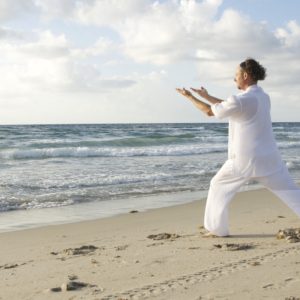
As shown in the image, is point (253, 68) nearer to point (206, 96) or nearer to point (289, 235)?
point (206, 96)

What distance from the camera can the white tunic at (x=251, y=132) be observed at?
5.08m

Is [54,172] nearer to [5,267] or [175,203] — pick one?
[175,203]

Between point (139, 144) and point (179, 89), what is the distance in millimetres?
27759

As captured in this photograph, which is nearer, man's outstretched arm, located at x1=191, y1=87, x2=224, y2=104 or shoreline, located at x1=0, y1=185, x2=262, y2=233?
man's outstretched arm, located at x1=191, y1=87, x2=224, y2=104

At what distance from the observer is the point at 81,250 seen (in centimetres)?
534

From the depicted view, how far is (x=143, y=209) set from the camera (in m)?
8.74

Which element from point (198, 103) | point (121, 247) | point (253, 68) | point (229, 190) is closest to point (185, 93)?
point (198, 103)

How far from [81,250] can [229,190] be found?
5.32 ft

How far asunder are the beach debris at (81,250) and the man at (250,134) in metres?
1.52

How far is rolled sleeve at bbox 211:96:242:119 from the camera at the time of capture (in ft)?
16.5

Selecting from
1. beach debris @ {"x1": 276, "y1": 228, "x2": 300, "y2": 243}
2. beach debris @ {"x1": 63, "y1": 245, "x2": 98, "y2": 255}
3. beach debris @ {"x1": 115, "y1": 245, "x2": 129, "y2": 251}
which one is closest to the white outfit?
beach debris @ {"x1": 276, "y1": 228, "x2": 300, "y2": 243}

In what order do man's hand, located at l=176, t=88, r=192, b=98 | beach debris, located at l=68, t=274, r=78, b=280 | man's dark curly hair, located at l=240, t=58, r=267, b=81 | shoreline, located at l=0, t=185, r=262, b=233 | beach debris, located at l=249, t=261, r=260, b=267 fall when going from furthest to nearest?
1. shoreline, located at l=0, t=185, r=262, b=233
2. man's hand, located at l=176, t=88, r=192, b=98
3. man's dark curly hair, located at l=240, t=58, r=267, b=81
4. beach debris, located at l=249, t=261, r=260, b=267
5. beach debris, located at l=68, t=274, r=78, b=280

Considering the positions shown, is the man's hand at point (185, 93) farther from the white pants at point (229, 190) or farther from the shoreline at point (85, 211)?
the shoreline at point (85, 211)

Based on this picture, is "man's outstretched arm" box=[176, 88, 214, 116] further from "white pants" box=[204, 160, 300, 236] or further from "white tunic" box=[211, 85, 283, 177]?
"white pants" box=[204, 160, 300, 236]
